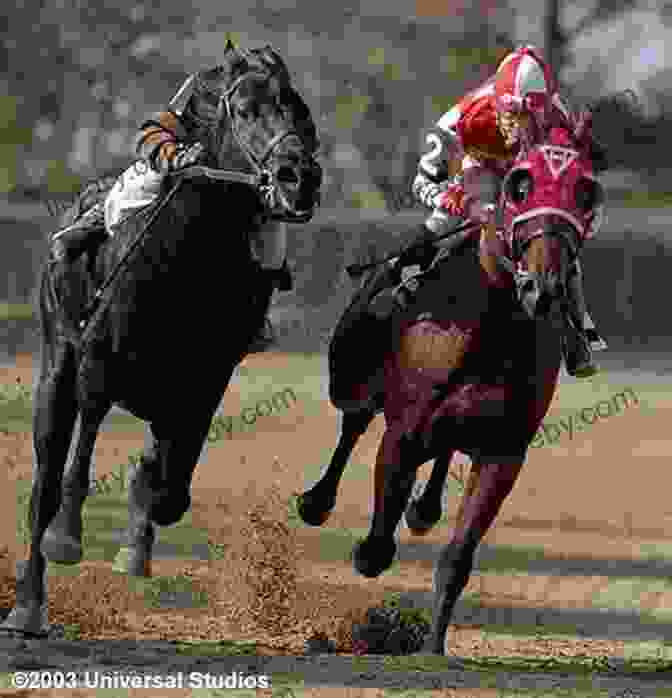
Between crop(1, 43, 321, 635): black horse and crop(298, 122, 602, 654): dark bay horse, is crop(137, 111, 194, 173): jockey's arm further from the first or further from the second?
crop(298, 122, 602, 654): dark bay horse

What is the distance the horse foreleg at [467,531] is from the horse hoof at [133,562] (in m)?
1.86

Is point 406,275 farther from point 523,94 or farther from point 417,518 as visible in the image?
point 417,518

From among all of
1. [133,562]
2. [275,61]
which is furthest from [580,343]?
[133,562]

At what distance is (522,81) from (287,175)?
3.37 feet

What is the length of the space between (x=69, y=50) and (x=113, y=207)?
27990 millimetres

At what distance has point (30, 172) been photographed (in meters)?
35.9

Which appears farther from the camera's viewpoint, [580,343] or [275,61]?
[580,343]

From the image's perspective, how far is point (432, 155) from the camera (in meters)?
9.98

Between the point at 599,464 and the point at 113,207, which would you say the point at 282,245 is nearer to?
the point at 113,207

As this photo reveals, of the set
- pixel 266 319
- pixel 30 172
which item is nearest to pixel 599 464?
pixel 266 319

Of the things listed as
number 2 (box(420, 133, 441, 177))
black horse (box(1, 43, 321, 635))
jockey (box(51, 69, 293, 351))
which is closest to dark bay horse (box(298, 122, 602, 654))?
number 2 (box(420, 133, 441, 177))

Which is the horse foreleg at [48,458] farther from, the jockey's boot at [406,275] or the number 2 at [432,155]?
the number 2 at [432,155]

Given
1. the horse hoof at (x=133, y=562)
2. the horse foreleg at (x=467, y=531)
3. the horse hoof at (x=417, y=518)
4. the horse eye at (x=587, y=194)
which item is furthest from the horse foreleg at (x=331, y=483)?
the horse eye at (x=587, y=194)

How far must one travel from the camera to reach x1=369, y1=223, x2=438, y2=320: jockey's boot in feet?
32.3
